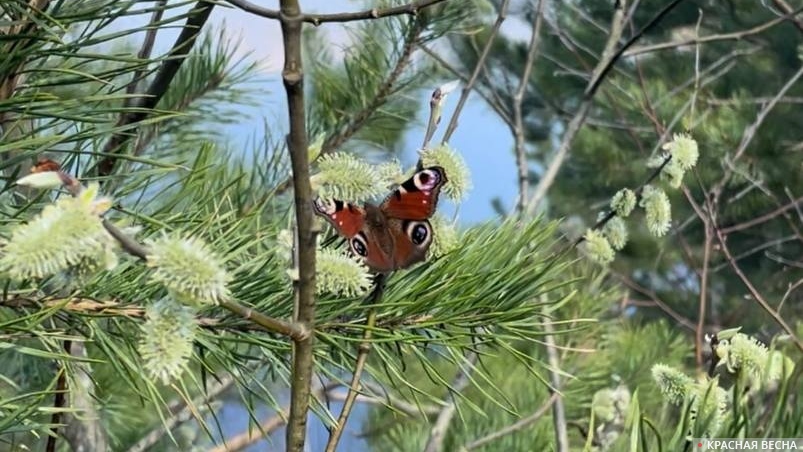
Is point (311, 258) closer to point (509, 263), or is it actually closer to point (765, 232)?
point (509, 263)

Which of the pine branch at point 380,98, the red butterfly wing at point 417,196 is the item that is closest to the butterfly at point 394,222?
the red butterfly wing at point 417,196

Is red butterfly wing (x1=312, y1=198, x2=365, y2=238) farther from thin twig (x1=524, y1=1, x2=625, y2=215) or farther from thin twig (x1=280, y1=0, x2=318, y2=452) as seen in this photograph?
thin twig (x1=524, y1=1, x2=625, y2=215)

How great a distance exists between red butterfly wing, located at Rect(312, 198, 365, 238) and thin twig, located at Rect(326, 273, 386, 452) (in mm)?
18

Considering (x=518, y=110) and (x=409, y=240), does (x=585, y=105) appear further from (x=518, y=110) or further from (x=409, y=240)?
(x=409, y=240)

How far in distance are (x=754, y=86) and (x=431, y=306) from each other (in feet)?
7.40

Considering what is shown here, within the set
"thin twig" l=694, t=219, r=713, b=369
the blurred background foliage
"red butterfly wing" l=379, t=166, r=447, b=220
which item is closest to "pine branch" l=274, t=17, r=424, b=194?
the blurred background foliage

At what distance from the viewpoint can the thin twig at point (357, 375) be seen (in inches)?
9.7

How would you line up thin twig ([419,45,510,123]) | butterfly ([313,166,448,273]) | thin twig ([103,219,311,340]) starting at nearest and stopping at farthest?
thin twig ([103,219,311,340])
butterfly ([313,166,448,273])
thin twig ([419,45,510,123])

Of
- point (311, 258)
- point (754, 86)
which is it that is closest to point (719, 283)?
point (754, 86)

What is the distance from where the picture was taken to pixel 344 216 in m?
0.27

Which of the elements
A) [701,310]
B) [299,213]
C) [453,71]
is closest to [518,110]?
[453,71]

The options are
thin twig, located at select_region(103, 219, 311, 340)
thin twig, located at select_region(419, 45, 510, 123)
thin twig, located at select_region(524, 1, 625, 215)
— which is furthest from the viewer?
thin twig, located at select_region(419, 45, 510, 123)

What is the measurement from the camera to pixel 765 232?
2.61 metres

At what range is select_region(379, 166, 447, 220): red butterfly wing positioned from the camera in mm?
272
